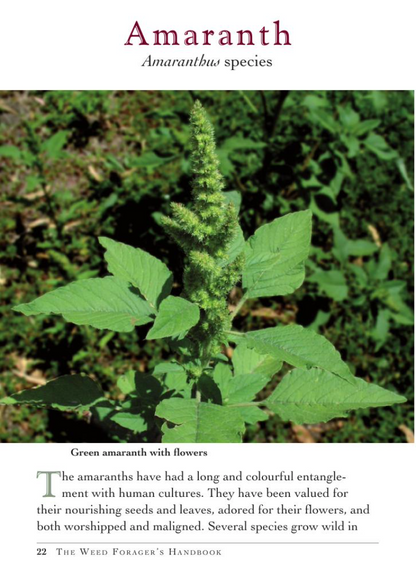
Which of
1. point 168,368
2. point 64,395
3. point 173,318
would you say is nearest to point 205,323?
point 173,318

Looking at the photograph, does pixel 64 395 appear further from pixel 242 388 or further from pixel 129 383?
pixel 242 388

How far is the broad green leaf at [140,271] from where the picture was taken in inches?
64.7

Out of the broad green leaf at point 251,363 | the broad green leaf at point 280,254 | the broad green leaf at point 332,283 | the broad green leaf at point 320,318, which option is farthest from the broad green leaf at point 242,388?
the broad green leaf at point 320,318

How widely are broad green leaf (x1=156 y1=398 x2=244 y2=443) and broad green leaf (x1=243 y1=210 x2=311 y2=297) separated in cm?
42

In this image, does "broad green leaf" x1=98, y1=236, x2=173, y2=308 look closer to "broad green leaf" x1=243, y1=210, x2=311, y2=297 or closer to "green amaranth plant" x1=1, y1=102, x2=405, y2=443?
"green amaranth plant" x1=1, y1=102, x2=405, y2=443

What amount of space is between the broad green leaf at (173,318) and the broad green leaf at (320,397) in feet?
1.82

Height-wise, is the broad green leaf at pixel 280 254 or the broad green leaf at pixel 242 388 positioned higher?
the broad green leaf at pixel 280 254

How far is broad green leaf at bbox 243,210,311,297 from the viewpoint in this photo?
1.69 metres

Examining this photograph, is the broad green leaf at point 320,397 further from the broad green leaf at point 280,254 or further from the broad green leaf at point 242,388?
the broad green leaf at point 280,254

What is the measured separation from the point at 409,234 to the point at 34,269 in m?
3.29

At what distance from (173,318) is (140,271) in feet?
1.17

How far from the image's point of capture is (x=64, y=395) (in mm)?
1812
